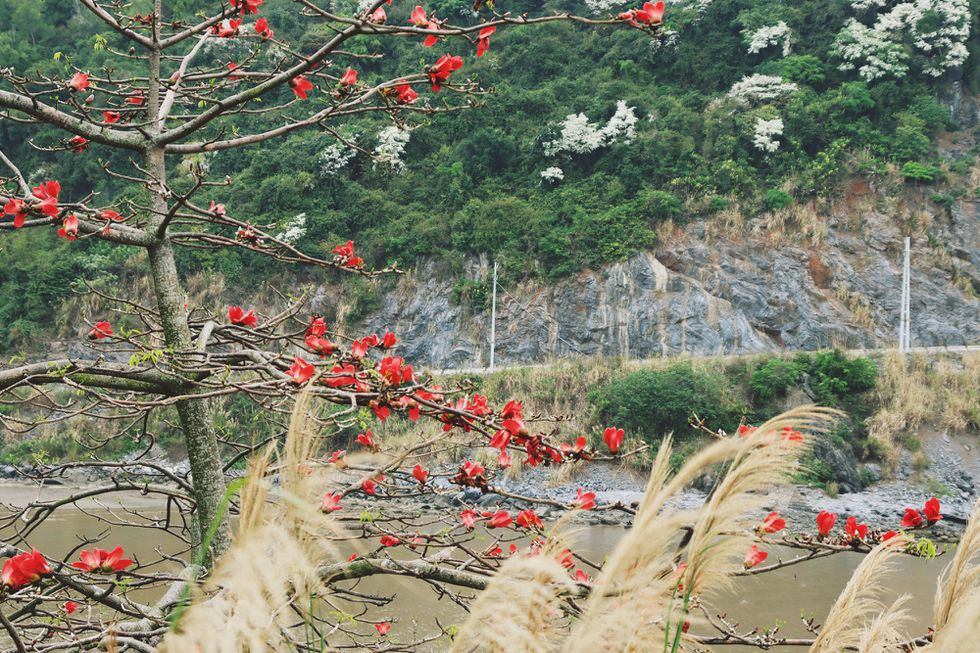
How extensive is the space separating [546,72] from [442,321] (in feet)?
29.1

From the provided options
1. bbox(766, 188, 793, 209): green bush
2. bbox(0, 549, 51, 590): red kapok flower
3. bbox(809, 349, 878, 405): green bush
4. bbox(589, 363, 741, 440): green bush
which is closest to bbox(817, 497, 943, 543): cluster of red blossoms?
bbox(0, 549, 51, 590): red kapok flower

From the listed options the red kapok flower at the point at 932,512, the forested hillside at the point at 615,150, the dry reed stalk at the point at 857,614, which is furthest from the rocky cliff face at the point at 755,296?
the dry reed stalk at the point at 857,614

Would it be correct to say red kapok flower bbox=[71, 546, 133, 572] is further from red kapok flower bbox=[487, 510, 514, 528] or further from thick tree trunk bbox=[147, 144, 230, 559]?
red kapok flower bbox=[487, 510, 514, 528]

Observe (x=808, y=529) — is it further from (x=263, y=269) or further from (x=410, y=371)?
(x=263, y=269)

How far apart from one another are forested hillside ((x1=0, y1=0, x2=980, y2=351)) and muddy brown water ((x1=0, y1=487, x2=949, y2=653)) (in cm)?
936

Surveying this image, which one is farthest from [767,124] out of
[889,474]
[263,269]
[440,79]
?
[440,79]

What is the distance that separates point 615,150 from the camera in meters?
18.2

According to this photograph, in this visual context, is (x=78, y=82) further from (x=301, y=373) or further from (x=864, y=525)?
(x=864, y=525)

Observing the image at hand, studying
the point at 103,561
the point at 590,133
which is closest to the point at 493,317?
the point at 590,133

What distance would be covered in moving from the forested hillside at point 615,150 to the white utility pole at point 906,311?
1.65m

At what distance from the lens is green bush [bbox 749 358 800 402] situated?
12859 millimetres

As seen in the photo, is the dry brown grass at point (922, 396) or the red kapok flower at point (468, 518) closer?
the red kapok flower at point (468, 518)

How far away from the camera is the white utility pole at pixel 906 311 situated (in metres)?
14.9

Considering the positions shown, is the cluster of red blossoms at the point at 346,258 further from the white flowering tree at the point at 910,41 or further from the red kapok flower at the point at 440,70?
the white flowering tree at the point at 910,41
